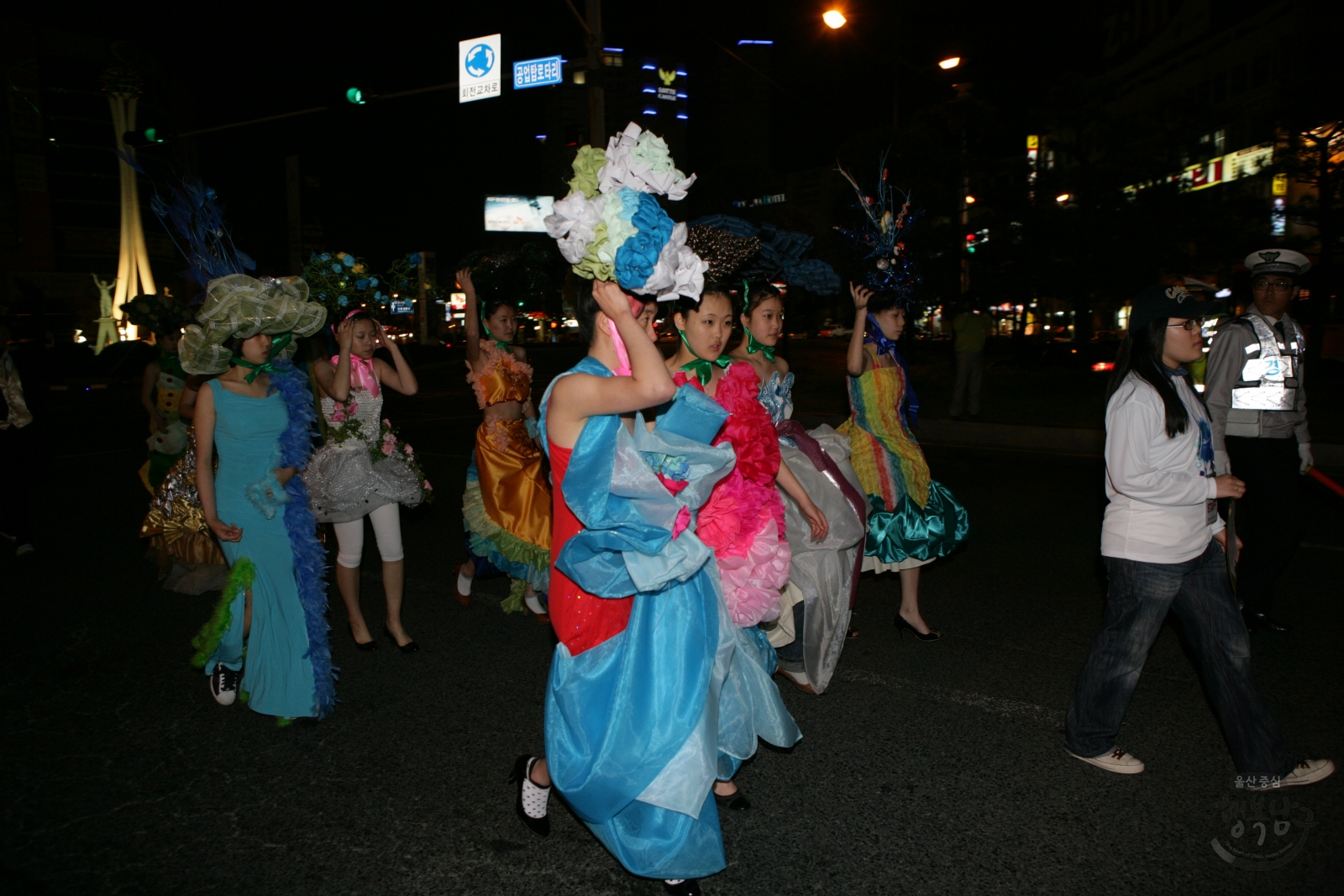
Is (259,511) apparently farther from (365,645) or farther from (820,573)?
(820,573)

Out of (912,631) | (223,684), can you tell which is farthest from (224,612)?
(912,631)

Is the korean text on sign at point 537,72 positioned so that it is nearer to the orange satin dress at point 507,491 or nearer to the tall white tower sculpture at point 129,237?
the orange satin dress at point 507,491

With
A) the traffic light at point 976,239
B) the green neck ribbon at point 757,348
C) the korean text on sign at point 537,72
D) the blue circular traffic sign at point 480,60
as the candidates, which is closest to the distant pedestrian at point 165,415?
the green neck ribbon at point 757,348

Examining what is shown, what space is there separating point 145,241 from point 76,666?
67.5 meters

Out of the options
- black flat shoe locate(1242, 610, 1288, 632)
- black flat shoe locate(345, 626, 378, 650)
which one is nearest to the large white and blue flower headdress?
black flat shoe locate(345, 626, 378, 650)

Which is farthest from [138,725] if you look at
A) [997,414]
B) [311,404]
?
[997,414]

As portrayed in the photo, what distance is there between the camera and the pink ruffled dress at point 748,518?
338 centimetres

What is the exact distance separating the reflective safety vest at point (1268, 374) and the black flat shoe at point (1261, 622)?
113 centimetres

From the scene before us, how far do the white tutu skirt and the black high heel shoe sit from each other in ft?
9.28

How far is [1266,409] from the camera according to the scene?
15.5 ft

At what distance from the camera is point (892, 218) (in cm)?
485

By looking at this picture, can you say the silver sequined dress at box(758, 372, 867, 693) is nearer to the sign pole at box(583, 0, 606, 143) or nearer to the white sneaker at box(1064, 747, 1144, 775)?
the white sneaker at box(1064, 747, 1144, 775)

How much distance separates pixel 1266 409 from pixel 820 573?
2.59 meters

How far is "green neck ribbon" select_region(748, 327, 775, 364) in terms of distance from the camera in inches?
173
